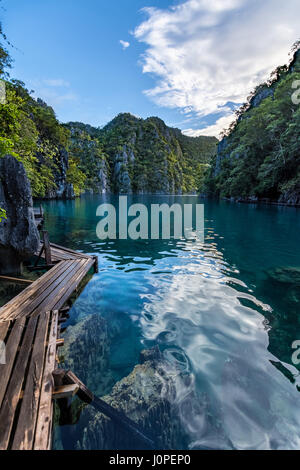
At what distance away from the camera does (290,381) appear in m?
3.15

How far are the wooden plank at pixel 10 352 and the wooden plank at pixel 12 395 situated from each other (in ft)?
0.18

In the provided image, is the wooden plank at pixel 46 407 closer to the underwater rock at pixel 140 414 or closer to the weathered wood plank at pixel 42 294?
the underwater rock at pixel 140 414

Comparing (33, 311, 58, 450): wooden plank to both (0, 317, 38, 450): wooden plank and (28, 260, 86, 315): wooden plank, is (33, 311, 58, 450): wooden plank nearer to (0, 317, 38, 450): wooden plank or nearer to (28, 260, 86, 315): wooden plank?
(0, 317, 38, 450): wooden plank

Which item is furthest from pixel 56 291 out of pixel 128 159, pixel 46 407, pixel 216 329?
pixel 128 159

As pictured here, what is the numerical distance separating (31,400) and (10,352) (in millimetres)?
1016

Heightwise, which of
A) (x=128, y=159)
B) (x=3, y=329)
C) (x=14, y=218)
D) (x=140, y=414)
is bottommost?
(x=140, y=414)

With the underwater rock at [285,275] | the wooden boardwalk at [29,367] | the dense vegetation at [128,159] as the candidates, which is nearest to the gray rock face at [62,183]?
the dense vegetation at [128,159]

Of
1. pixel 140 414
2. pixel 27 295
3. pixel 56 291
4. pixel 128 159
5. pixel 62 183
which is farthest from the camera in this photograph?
pixel 128 159

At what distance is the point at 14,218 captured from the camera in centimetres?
675

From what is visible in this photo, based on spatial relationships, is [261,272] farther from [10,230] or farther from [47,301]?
[10,230]

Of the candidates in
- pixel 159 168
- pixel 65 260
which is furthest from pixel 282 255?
pixel 159 168

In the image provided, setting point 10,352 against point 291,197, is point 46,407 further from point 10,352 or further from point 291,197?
point 291,197

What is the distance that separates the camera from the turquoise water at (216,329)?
2613 millimetres
